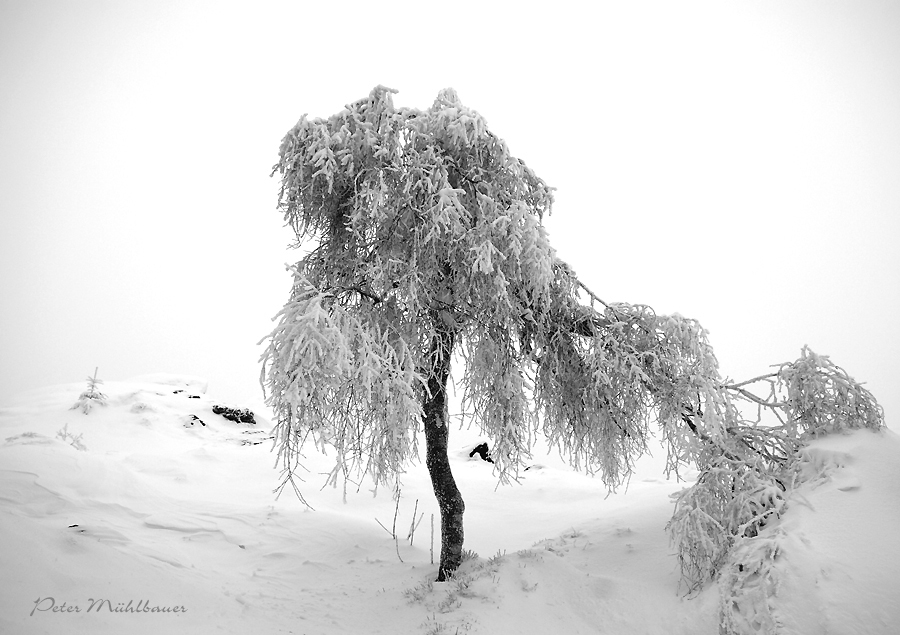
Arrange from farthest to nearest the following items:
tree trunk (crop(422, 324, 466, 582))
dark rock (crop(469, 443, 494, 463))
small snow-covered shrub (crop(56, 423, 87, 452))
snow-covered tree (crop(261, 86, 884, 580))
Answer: dark rock (crop(469, 443, 494, 463)), small snow-covered shrub (crop(56, 423, 87, 452)), tree trunk (crop(422, 324, 466, 582)), snow-covered tree (crop(261, 86, 884, 580))

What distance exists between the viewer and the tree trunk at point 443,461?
7.18 meters

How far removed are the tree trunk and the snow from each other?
409 millimetres

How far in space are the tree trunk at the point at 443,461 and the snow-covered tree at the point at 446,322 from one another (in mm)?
24

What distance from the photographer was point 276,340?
5102 mm

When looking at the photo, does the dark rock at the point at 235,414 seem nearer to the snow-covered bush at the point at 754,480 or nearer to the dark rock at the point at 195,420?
the dark rock at the point at 195,420

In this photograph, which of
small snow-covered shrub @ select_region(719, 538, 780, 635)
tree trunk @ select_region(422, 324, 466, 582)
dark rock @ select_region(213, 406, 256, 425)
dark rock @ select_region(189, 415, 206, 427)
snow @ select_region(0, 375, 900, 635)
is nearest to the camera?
small snow-covered shrub @ select_region(719, 538, 780, 635)

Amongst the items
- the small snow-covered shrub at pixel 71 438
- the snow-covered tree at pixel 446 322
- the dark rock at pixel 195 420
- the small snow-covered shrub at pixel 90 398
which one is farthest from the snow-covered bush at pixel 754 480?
the small snow-covered shrub at pixel 90 398

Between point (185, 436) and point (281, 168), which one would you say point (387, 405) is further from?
point (185, 436)

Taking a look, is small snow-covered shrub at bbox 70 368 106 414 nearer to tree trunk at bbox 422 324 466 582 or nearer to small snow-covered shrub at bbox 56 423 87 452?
small snow-covered shrub at bbox 56 423 87 452

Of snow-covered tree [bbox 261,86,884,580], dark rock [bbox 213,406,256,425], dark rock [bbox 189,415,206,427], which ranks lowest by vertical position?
dark rock [bbox 189,415,206,427]

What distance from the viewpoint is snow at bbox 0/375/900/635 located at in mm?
4438

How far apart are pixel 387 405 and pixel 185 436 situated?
14.4 meters

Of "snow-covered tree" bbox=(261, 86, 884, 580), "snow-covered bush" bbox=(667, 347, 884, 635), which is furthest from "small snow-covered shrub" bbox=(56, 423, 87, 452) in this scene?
"snow-covered bush" bbox=(667, 347, 884, 635)

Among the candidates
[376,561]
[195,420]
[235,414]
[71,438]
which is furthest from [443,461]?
[235,414]
